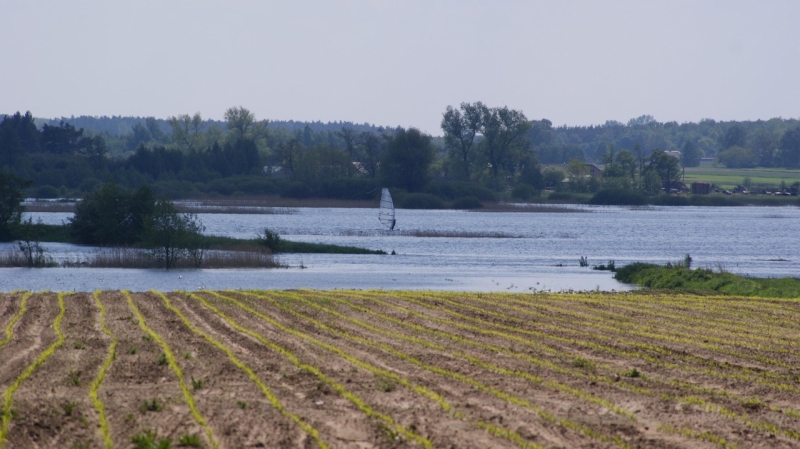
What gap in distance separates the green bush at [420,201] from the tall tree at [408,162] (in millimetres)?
3789

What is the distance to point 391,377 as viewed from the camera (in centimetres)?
1298

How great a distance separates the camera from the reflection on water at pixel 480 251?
123 feet

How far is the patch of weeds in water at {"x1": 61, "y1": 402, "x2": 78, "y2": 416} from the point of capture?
415 inches

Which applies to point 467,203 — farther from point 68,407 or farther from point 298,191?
point 68,407

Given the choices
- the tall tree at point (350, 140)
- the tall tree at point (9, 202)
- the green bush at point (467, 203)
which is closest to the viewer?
the tall tree at point (9, 202)

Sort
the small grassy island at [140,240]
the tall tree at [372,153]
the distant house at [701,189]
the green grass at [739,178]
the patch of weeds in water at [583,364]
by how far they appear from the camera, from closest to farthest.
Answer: the patch of weeds in water at [583,364] < the small grassy island at [140,240] < the tall tree at [372,153] < the distant house at [701,189] < the green grass at [739,178]

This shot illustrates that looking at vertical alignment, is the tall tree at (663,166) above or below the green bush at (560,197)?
above

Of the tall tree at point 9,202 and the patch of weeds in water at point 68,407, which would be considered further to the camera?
the tall tree at point 9,202

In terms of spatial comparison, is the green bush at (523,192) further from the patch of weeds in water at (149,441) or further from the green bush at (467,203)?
the patch of weeds in water at (149,441)

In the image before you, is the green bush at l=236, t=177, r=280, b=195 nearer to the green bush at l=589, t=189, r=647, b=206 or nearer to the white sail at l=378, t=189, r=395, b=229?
the white sail at l=378, t=189, r=395, b=229

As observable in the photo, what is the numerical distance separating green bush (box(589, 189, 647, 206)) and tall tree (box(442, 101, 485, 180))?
22153 millimetres

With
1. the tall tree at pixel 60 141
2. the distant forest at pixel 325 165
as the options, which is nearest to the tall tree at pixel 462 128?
the distant forest at pixel 325 165

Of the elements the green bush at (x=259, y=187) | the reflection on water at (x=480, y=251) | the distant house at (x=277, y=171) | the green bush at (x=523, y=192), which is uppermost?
the distant house at (x=277, y=171)

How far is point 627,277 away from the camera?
39.4 meters
